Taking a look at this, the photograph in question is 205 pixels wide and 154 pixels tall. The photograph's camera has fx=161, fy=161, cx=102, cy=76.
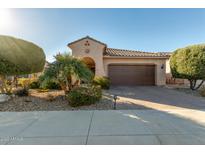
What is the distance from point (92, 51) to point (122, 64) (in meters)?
3.73

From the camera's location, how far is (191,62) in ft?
41.9

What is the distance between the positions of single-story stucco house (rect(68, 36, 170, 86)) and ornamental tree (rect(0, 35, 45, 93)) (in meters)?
6.91

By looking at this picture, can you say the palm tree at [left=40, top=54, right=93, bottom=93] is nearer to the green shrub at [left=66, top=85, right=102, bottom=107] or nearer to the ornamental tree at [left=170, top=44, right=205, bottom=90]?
the green shrub at [left=66, top=85, right=102, bottom=107]

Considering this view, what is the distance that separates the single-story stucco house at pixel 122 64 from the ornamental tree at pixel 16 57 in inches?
272

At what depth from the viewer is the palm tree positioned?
27.5ft

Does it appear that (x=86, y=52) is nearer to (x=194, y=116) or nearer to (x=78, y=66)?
(x=78, y=66)

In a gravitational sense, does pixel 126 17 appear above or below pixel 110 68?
above

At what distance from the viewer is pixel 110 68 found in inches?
707

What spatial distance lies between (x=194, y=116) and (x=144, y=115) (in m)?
1.92

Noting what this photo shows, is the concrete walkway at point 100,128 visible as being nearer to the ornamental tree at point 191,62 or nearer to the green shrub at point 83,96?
the green shrub at point 83,96

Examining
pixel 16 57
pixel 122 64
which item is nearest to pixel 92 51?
pixel 122 64

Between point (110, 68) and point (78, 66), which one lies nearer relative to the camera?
point (78, 66)

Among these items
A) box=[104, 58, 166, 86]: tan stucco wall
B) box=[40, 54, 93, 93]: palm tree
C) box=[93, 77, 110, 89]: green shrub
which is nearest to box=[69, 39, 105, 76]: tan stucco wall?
box=[104, 58, 166, 86]: tan stucco wall

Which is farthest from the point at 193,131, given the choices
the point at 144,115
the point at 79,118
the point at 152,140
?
the point at 79,118
